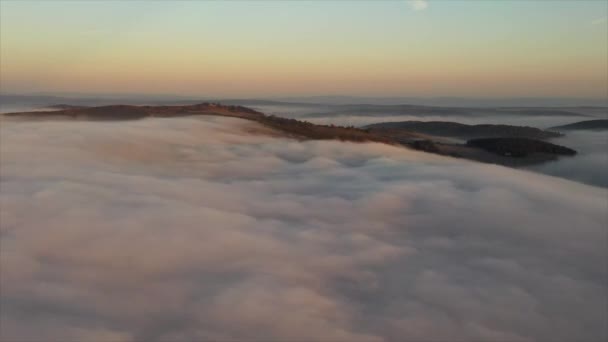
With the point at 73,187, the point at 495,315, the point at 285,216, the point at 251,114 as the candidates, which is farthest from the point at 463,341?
the point at 251,114

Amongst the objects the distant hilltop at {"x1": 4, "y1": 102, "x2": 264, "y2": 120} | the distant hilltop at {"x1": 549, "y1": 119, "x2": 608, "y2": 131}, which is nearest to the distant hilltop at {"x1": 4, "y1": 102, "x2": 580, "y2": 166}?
the distant hilltop at {"x1": 4, "y1": 102, "x2": 264, "y2": 120}

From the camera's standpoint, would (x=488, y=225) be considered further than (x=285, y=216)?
Yes

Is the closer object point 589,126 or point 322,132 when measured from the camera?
point 322,132

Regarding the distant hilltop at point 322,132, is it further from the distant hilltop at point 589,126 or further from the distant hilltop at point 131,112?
the distant hilltop at point 589,126

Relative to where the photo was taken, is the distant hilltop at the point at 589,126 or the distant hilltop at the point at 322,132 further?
the distant hilltop at the point at 589,126

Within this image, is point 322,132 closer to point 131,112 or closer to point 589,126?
point 131,112

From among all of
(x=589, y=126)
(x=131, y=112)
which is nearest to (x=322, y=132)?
(x=131, y=112)

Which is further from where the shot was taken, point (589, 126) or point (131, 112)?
point (589, 126)

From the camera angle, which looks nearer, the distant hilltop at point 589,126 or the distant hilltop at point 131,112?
the distant hilltop at point 131,112

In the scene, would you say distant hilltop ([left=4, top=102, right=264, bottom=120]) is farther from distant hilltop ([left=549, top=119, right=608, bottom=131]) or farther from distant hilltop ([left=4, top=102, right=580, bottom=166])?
distant hilltop ([left=549, top=119, right=608, bottom=131])

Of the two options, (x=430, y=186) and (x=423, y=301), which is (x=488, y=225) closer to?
(x=430, y=186)

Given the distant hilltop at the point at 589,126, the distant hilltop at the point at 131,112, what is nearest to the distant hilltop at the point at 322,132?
the distant hilltop at the point at 131,112
